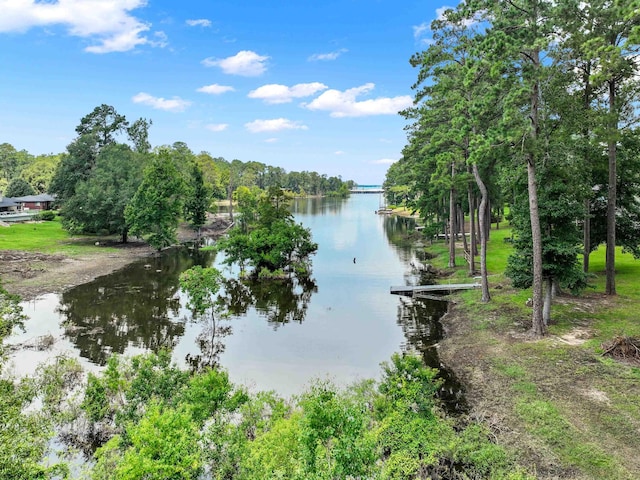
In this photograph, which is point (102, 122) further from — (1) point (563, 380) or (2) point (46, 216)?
(1) point (563, 380)

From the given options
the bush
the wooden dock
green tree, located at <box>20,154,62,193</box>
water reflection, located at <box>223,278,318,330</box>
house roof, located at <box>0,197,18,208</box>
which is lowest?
water reflection, located at <box>223,278,318,330</box>

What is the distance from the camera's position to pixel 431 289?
1207 inches

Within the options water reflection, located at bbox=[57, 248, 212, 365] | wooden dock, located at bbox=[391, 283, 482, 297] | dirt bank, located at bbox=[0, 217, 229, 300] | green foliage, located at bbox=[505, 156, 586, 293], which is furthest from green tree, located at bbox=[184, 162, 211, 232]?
green foliage, located at bbox=[505, 156, 586, 293]

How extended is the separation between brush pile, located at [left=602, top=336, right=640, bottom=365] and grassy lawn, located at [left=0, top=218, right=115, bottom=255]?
46.0 meters

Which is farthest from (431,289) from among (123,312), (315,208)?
(315,208)

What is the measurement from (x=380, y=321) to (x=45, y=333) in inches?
713

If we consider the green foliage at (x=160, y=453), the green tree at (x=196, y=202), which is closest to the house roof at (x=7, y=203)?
the green tree at (x=196, y=202)

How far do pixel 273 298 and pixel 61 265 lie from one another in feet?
70.0

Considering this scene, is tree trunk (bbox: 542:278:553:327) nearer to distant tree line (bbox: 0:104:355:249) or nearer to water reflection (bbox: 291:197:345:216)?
distant tree line (bbox: 0:104:355:249)

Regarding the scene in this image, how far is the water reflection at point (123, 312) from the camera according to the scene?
848 inches

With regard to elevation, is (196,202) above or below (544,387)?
above

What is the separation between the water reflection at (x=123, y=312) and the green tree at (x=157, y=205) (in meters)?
9.24

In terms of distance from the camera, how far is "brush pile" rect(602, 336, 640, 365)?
15.7 metres

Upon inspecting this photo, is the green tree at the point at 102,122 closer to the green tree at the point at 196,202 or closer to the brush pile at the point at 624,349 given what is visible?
the green tree at the point at 196,202
